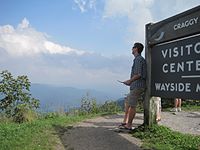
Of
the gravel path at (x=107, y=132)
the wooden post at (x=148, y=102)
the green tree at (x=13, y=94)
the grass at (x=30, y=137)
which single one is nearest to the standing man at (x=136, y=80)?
the wooden post at (x=148, y=102)

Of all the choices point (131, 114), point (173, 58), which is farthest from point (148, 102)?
point (173, 58)

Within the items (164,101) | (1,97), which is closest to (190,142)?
(164,101)

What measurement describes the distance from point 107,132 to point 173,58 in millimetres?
2502

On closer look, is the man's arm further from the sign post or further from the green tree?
the green tree

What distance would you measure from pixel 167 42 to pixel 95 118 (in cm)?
482

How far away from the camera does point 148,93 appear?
8.23m

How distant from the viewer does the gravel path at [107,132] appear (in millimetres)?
7367

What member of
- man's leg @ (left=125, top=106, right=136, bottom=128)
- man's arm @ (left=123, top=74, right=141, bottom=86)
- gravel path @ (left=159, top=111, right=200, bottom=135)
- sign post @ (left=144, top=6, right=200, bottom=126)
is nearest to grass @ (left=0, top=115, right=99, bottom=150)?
man's leg @ (left=125, top=106, right=136, bottom=128)

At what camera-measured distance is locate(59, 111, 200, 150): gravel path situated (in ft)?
24.2

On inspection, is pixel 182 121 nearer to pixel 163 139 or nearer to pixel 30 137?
pixel 163 139

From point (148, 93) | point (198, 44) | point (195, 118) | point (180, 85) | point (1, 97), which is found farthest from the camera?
point (1, 97)

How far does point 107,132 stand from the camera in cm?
866

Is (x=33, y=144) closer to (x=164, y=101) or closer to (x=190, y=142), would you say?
(x=190, y=142)

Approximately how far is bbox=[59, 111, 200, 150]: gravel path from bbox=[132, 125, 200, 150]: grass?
0.21 meters
